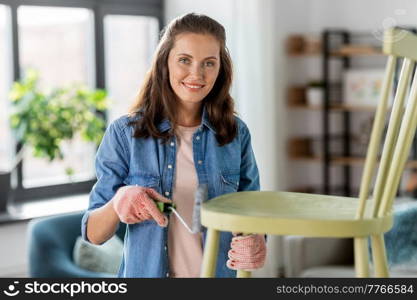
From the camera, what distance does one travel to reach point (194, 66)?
1662mm

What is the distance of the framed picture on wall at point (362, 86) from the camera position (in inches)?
205

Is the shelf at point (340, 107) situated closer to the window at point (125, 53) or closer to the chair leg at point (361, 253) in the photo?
the window at point (125, 53)

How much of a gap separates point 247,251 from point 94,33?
3.26 metres

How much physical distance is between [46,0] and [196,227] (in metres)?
3.12

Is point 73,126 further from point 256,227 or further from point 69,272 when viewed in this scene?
point 256,227

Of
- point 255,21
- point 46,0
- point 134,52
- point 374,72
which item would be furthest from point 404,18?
point 46,0

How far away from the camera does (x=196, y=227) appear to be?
1573 millimetres

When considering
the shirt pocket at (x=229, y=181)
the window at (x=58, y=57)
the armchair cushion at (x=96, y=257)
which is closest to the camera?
the shirt pocket at (x=229, y=181)

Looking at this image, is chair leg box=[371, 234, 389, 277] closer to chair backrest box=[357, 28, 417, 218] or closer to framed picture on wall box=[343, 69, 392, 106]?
chair backrest box=[357, 28, 417, 218]

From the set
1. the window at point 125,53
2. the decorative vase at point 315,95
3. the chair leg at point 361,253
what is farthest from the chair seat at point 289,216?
the decorative vase at point 315,95

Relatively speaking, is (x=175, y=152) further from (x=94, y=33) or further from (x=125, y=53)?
(x=125, y=53)

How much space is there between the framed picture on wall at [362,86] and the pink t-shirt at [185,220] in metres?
3.58

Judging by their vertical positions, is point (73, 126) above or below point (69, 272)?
above

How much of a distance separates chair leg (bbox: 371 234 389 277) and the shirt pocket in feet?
1.20
